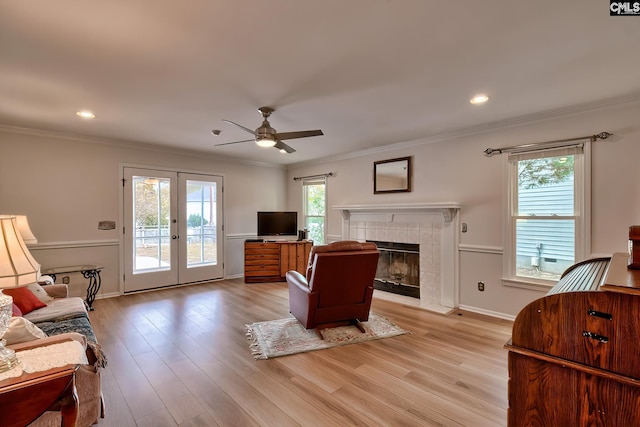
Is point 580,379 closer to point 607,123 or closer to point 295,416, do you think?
point 295,416

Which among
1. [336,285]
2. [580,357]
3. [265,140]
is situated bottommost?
[336,285]

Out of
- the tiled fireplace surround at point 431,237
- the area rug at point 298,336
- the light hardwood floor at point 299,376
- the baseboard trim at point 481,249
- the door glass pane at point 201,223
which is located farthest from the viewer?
the door glass pane at point 201,223

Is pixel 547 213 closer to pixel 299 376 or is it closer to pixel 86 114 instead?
pixel 299 376

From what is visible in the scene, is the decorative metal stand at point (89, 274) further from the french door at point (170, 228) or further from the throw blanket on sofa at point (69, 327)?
the throw blanket on sofa at point (69, 327)

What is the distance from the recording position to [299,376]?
2459 millimetres

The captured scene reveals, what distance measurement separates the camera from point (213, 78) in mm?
2568

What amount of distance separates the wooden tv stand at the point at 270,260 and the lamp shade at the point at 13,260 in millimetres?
4478

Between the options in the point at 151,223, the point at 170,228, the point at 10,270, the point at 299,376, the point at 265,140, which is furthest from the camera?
the point at 170,228

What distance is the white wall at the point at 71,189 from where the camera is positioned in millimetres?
4082

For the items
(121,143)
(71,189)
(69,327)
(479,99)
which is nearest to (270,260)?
(121,143)

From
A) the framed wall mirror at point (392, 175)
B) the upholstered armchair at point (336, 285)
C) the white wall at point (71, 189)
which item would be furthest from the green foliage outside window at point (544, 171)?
the white wall at point (71, 189)

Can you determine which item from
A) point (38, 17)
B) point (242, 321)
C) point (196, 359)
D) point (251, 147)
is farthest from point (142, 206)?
point (38, 17)

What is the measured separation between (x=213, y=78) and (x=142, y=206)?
135 inches

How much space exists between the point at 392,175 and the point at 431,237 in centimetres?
124
